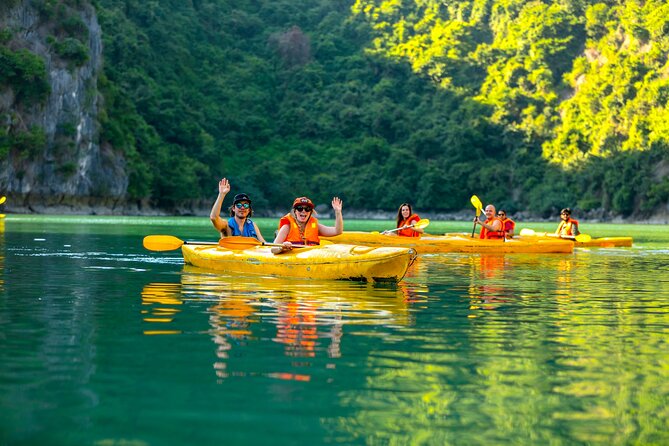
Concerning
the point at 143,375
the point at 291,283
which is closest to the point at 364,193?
the point at 291,283

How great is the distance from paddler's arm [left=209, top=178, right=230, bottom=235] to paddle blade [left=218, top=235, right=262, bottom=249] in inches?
8.8

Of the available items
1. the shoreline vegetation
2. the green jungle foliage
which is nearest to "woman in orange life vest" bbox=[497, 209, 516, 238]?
the shoreline vegetation

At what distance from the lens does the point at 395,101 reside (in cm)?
12169

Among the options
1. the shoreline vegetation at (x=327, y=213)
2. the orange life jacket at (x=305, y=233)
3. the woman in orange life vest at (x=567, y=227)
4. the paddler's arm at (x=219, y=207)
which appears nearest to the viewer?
the paddler's arm at (x=219, y=207)

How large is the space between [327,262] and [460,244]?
9.75 meters

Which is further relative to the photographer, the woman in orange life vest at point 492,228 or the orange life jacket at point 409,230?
the woman in orange life vest at point 492,228

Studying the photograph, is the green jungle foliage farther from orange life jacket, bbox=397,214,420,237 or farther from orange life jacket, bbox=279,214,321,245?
orange life jacket, bbox=279,214,321,245

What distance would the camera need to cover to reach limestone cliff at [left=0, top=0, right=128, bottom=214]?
6512 cm

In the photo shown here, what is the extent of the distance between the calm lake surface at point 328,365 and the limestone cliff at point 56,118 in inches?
2205

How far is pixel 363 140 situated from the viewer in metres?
109

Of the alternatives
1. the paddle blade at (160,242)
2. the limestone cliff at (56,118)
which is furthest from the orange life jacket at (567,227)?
the limestone cliff at (56,118)

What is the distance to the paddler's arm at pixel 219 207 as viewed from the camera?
1294 centimetres

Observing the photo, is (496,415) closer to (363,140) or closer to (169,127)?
(169,127)

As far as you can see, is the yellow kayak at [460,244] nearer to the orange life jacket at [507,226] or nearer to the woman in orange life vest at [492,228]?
the woman in orange life vest at [492,228]
